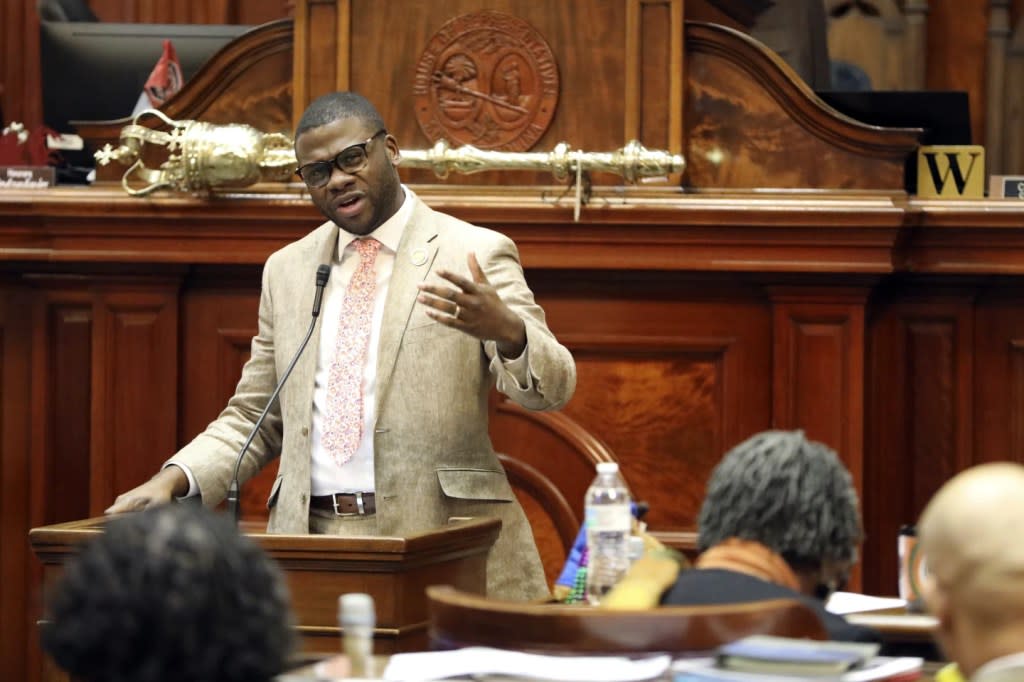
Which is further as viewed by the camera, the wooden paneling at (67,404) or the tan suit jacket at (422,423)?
the wooden paneling at (67,404)

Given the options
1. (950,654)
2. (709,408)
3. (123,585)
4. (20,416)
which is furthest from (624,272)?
(123,585)

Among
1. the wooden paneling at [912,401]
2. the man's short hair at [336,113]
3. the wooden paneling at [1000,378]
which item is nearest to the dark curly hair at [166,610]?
the man's short hair at [336,113]

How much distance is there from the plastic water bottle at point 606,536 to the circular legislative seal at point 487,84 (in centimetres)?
168

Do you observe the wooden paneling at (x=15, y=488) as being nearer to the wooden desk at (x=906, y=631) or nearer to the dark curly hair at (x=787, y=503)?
the wooden desk at (x=906, y=631)

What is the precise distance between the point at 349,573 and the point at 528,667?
38.6 inches

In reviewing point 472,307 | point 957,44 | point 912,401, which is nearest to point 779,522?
point 472,307

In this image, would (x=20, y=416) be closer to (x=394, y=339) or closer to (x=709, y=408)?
(x=394, y=339)

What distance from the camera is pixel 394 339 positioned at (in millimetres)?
3732

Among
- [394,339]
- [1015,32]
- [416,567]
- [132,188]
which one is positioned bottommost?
[416,567]

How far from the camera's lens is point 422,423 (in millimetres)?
3703

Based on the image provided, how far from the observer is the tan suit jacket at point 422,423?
3688 mm

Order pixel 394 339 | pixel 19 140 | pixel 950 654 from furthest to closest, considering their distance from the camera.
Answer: pixel 19 140 < pixel 394 339 < pixel 950 654

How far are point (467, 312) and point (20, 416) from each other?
1.98 meters

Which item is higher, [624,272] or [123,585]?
[624,272]
